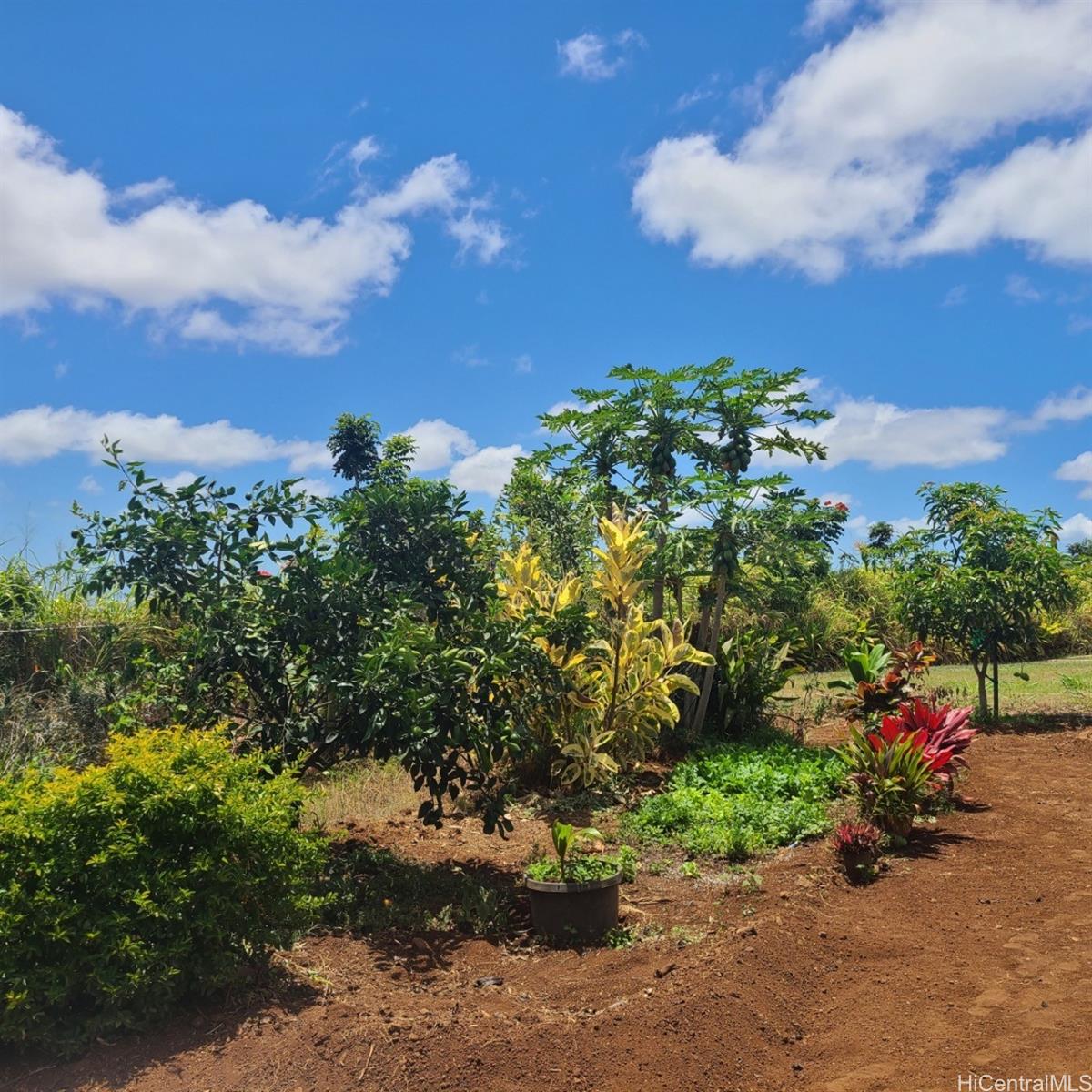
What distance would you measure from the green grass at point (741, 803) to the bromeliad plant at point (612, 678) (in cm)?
56

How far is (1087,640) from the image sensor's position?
2031 centimetres

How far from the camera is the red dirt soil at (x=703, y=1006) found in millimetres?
3119

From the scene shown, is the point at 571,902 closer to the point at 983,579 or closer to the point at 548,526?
the point at 983,579

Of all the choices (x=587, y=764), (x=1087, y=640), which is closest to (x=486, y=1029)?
(x=587, y=764)

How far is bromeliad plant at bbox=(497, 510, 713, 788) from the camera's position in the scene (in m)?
7.51

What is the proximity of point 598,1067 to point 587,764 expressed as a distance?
4.26 meters

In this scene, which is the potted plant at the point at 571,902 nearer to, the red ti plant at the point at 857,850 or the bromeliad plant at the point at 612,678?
the red ti plant at the point at 857,850

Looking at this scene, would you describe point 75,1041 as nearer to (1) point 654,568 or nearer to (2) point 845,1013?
(2) point 845,1013

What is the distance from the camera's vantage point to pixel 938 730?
6.88 meters

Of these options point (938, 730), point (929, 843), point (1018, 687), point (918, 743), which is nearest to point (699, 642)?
point (938, 730)

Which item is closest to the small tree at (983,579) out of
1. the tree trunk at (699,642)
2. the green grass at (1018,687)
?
the green grass at (1018,687)

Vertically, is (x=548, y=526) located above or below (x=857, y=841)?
above

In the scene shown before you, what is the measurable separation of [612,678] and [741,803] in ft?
5.49

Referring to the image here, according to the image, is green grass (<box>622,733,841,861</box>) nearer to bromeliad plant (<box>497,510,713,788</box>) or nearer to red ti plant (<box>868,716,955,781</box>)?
bromeliad plant (<box>497,510,713,788</box>)
